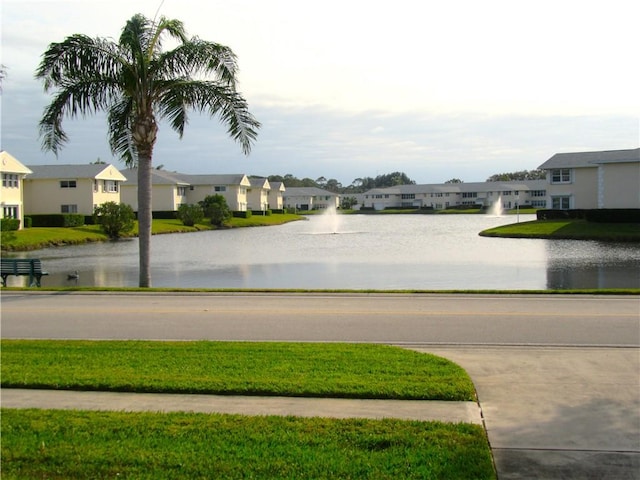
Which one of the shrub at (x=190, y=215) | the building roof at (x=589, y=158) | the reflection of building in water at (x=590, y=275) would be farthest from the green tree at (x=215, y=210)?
the reflection of building in water at (x=590, y=275)

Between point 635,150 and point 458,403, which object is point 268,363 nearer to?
point 458,403

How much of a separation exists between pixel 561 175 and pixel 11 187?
49.7 metres

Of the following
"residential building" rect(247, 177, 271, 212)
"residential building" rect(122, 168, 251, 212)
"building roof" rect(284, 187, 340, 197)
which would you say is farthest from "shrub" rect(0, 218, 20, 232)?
"building roof" rect(284, 187, 340, 197)

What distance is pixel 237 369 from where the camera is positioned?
852cm

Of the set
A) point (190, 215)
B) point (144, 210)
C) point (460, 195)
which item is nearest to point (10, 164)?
point (190, 215)

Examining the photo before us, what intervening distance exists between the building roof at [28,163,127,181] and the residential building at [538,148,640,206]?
44361 millimetres

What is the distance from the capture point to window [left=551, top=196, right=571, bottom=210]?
206 feet

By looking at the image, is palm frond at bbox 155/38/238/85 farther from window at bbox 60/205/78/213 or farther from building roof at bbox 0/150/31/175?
window at bbox 60/205/78/213

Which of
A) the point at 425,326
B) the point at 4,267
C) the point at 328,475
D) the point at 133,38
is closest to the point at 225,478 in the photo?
the point at 328,475

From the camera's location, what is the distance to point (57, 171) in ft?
223

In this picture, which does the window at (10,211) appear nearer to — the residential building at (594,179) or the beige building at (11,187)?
the beige building at (11,187)

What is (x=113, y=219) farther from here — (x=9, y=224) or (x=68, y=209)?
(x=68, y=209)

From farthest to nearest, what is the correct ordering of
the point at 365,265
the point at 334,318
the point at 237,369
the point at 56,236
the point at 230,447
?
1. the point at 56,236
2. the point at 365,265
3. the point at 334,318
4. the point at 237,369
5. the point at 230,447

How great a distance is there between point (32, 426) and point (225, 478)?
7.69 ft
